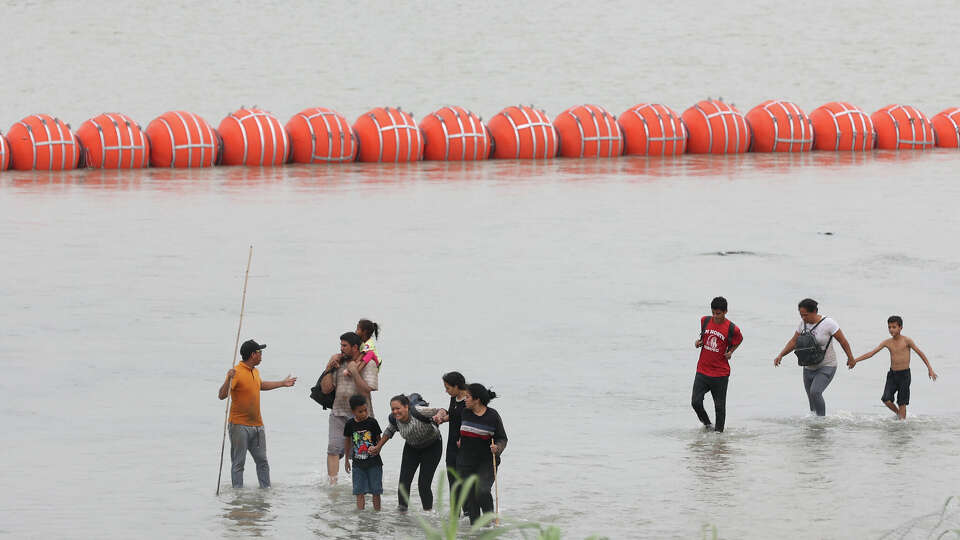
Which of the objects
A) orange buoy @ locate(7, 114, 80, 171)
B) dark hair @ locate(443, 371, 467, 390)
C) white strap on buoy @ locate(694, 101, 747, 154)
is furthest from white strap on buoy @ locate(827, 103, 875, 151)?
dark hair @ locate(443, 371, 467, 390)

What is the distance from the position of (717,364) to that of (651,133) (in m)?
27.8

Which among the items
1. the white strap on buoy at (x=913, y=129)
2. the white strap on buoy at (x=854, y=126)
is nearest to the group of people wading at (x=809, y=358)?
the white strap on buoy at (x=854, y=126)

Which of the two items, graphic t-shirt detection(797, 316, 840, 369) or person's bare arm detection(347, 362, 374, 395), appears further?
graphic t-shirt detection(797, 316, 840, 369)

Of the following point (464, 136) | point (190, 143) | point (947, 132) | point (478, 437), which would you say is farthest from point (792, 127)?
point (478, 437)

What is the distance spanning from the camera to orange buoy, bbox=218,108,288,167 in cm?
3753

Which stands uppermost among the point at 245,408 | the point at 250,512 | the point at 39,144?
the point at 39,144

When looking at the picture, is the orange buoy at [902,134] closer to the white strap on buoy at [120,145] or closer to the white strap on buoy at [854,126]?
the white strap on buoy at [854,126]

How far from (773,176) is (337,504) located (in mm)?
25884

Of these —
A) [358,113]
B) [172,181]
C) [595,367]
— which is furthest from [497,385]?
[358,113]

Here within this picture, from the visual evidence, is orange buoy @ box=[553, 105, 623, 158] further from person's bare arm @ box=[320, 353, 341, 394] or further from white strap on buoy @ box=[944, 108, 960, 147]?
person's bare arm @ box=[320, 353, 341, 394]

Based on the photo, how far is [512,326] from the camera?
18328 millimetres

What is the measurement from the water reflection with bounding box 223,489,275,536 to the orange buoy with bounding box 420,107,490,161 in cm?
2805

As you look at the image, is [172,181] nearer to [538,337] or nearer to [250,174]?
[250,174]

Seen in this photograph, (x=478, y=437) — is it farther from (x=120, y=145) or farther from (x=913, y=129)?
(x=913, y=129)
